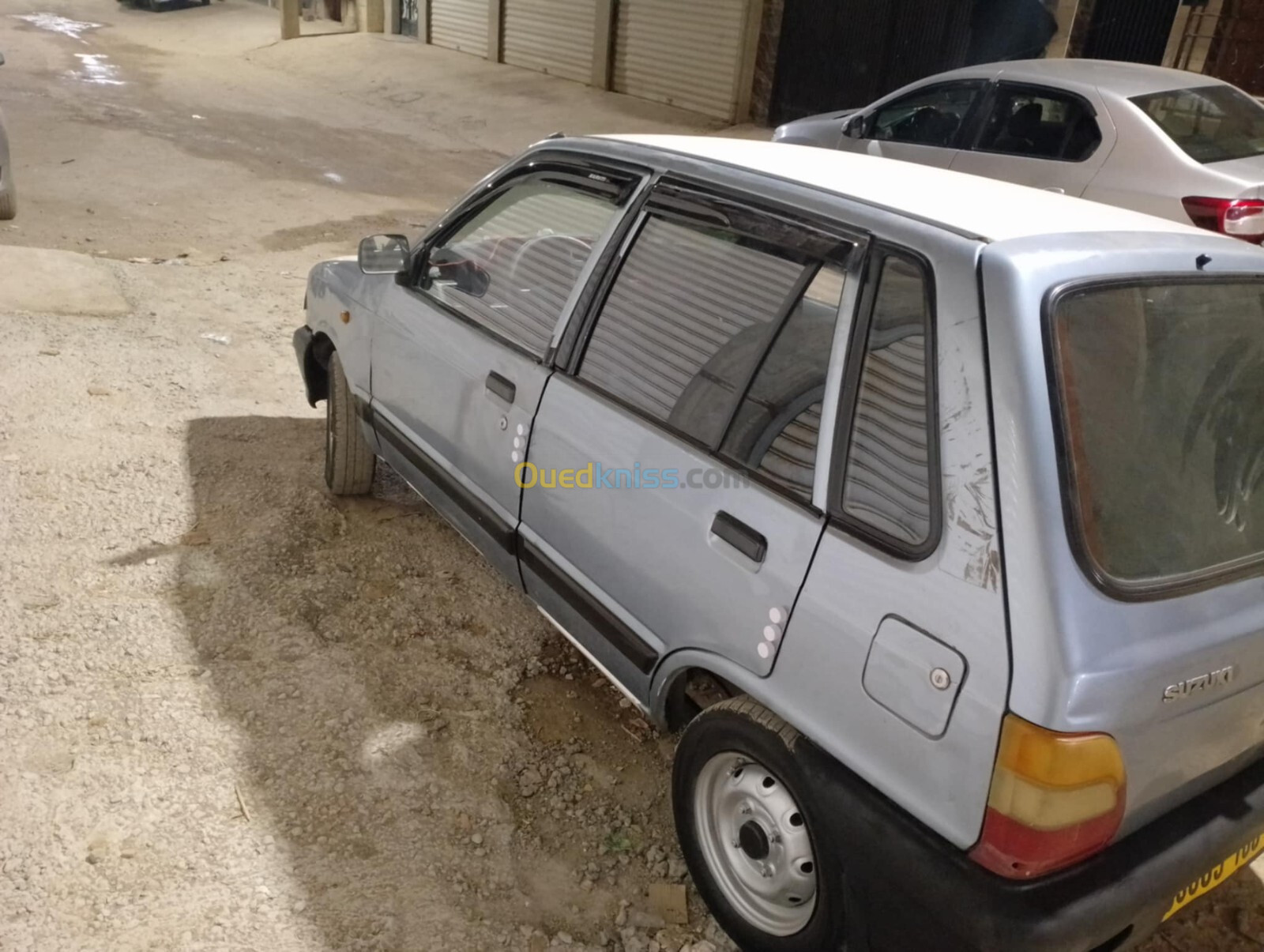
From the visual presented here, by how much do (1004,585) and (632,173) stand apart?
5.21 ft

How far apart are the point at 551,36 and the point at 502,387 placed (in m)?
17.2

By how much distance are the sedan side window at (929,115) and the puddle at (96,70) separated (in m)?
13.1

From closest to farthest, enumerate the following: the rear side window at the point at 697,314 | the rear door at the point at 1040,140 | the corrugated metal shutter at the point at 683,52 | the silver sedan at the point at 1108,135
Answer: the rear side window at the point at 697,314 → the silver sedan at the point at 1108,135 → the rear door at the point at 1040,140 → the corrugated metal shutter at the point at 683,52

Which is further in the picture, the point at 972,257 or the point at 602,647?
the point at 602,647

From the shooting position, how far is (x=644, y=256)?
262 cm

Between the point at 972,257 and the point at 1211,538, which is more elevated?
the point at 972,257

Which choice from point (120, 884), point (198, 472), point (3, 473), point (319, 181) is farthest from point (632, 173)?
point (319, 181)

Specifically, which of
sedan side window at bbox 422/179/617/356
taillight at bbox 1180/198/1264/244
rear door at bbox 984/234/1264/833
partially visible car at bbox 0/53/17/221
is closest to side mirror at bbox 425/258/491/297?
sedan side window at bbox 422/179/617/356

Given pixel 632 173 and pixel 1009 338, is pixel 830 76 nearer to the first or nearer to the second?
pixel 632 173

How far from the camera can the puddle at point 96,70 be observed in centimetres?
1574

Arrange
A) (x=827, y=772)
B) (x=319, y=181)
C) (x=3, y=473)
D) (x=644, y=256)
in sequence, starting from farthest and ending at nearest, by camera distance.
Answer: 1. (x=319, y=181)
2. (x=3, y=473)
3. (x=644, y=256)
4. (x=827, y=772)

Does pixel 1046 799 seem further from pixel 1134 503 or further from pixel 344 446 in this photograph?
pixel 344 446

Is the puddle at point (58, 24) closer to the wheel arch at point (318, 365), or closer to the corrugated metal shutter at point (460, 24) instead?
the corrugated metal shutter at point (460, 24)

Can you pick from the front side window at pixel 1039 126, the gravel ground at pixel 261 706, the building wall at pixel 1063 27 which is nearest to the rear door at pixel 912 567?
the gravel ground at pixel 261 706
